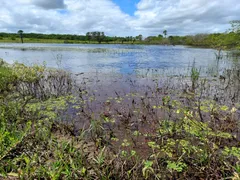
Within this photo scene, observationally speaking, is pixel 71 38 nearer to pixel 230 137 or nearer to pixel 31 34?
pixel 31 34

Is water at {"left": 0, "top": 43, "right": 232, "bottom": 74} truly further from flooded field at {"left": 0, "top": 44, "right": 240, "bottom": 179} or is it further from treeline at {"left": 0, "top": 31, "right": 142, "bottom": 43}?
treeline at {"left": 0, "top": 31, "right": 142, "bottom": 43}

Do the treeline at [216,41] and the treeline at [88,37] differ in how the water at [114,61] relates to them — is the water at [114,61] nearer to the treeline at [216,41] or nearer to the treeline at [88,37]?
the treeline at [216,41]

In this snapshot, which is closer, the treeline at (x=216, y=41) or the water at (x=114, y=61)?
the water at (x=114, y=61)

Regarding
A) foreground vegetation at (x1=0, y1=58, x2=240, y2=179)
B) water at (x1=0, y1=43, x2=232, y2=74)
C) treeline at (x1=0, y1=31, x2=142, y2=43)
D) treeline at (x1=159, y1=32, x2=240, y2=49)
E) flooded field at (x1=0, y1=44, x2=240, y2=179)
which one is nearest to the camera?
foreground vegetation at (x1=0, y1=58, x2=240, y2=179)

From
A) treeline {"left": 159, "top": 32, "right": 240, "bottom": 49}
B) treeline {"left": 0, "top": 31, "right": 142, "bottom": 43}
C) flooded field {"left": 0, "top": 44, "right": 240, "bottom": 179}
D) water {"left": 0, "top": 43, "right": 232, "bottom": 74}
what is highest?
treeline {"left": 0, "top": 31, "right": 142, "bottom": 43}

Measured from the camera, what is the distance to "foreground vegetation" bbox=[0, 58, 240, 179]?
118 inches

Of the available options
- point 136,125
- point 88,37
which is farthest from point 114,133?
point 88,37

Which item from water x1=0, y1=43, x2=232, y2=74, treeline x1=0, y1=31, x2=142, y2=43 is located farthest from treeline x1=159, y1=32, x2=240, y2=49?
treeline x1=0, y1=31, x2=142, y2=43

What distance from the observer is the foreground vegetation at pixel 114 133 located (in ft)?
9.86

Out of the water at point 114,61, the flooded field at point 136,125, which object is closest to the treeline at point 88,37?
the water at point 114,61

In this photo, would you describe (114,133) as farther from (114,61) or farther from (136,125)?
(114,61)

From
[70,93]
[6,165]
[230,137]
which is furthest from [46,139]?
[70,93]

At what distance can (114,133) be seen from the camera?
5.12 meters

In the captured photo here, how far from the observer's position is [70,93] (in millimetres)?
8750
